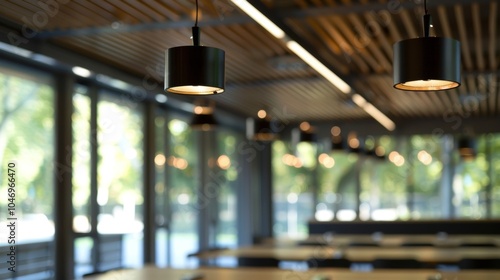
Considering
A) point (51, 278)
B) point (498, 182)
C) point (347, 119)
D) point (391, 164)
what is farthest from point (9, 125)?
point (498, 182)

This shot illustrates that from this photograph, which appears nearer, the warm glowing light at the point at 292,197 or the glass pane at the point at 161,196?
the glass pane at the point at 161,196

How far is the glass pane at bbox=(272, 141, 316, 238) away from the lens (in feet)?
56.1

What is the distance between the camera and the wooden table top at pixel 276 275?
5.79 m

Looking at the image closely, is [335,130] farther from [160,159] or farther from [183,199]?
[160,159]

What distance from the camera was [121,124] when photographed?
10.8m

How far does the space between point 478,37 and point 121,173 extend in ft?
18.3

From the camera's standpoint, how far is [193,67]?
3.42 metres

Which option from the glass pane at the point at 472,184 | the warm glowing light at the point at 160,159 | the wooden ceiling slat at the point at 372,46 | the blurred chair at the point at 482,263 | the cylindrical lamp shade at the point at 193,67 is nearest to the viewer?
the cylindrical lamp shade at the point at 193,67

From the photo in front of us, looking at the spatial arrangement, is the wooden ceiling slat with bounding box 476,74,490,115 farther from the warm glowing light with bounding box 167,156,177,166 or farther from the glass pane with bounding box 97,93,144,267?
the warm glowing light with bounding box 167,156,177,166

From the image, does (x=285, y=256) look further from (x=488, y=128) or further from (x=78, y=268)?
(x=488, y=128)

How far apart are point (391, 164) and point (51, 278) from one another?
9941 mm

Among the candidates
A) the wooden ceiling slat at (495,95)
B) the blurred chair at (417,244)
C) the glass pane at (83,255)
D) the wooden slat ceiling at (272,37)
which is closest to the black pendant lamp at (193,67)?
the wooden slat ceiling at (272,37)

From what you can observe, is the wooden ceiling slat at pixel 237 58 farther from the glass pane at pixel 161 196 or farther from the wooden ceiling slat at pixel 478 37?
the glass pane at pixel 161 196

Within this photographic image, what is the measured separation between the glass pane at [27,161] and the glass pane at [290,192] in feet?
28.1
